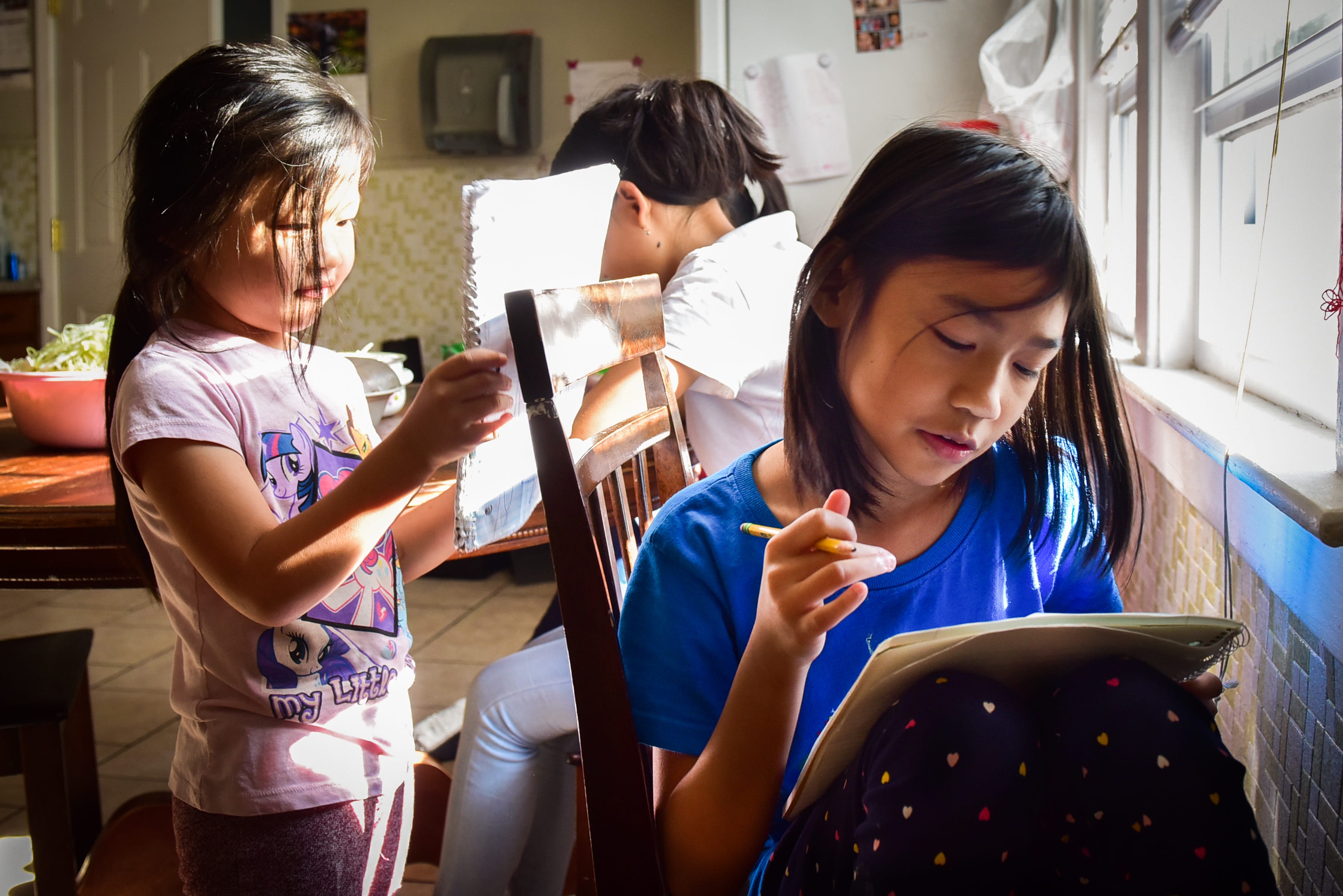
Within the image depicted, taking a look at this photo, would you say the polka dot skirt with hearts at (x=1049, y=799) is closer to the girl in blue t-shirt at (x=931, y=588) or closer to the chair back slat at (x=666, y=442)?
the girl in blue t-shirt at (x=931, y=588)

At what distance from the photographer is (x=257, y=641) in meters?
0.87

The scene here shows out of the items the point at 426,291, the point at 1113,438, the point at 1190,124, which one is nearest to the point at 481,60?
the point at 426,291

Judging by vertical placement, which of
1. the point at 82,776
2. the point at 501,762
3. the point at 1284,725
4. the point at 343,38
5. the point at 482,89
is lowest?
the point at 82,776

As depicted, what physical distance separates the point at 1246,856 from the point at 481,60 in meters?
3.99

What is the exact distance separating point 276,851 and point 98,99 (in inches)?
169

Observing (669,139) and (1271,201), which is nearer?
(1271,201)

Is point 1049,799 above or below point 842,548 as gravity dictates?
below

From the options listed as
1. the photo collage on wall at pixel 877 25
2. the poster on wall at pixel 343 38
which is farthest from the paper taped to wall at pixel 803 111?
the poster on wall at pixel 343 38

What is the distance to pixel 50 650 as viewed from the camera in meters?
1.44

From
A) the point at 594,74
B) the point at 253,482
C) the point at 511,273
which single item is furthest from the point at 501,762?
the point at 594,74

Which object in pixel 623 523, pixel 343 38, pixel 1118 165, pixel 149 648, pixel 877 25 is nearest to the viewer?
pixel 623 523

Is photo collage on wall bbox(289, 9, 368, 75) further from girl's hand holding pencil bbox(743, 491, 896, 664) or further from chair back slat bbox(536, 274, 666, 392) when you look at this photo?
girl's hand holding pencil bbox(743, 491, 896, 664)

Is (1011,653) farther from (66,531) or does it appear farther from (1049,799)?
(66,531)

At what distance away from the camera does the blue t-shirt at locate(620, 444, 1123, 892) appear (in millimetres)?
771
